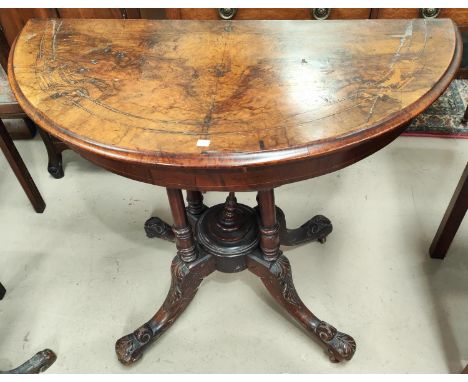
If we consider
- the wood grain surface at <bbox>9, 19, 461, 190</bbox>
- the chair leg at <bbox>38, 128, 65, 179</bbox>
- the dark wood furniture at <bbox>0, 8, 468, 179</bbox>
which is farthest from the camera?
the chair leg at <bbox>38, 128, 65, 179</bbox>

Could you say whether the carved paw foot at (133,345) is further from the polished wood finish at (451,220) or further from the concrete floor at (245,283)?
the polished wood finish at (451,220)

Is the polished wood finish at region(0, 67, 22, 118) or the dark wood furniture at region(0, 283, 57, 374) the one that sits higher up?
the polished wood finish at region(0, 67, 22, 118)

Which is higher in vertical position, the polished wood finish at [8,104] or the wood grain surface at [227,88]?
the wood grain surface at [227,88]

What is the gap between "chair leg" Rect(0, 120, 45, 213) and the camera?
1.55 meters

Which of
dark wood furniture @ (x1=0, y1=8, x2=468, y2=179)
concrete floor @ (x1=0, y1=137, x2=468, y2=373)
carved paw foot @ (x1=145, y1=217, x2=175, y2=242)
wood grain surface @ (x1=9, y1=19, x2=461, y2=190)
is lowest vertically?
concrete floor @ (x1=0, y1=137, x2=468, y2=373)

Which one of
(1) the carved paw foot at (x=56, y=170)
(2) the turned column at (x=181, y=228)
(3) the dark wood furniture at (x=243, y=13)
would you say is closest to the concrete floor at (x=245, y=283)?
(1) the carved paw foot at (x=56, y=170)

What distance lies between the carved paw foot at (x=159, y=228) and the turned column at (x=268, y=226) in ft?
1.60

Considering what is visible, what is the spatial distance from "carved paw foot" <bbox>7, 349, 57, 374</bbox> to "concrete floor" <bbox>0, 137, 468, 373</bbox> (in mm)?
36

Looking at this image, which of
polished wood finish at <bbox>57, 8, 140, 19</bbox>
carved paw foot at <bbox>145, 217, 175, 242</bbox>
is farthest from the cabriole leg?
polished wood finish at <bbox>57, 8, 140, 19</bbox>

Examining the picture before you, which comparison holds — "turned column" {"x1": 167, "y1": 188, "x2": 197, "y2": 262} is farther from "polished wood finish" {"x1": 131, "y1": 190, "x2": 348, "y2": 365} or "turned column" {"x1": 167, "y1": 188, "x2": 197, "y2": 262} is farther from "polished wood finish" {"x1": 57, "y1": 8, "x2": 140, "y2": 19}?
"polished wood finish" {"x1": 57, "y1": 8, "x2": 140, "y2": 19}

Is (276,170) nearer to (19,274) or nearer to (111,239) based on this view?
(111,239)

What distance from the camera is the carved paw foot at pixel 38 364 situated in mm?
1247

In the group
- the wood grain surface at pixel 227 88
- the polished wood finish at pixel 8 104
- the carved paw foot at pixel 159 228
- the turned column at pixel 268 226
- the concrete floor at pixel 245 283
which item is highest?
the wood grain surface at pixel 227 88

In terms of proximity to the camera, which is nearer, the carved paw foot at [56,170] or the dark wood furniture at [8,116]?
the dark wood furniture at [8,116]
